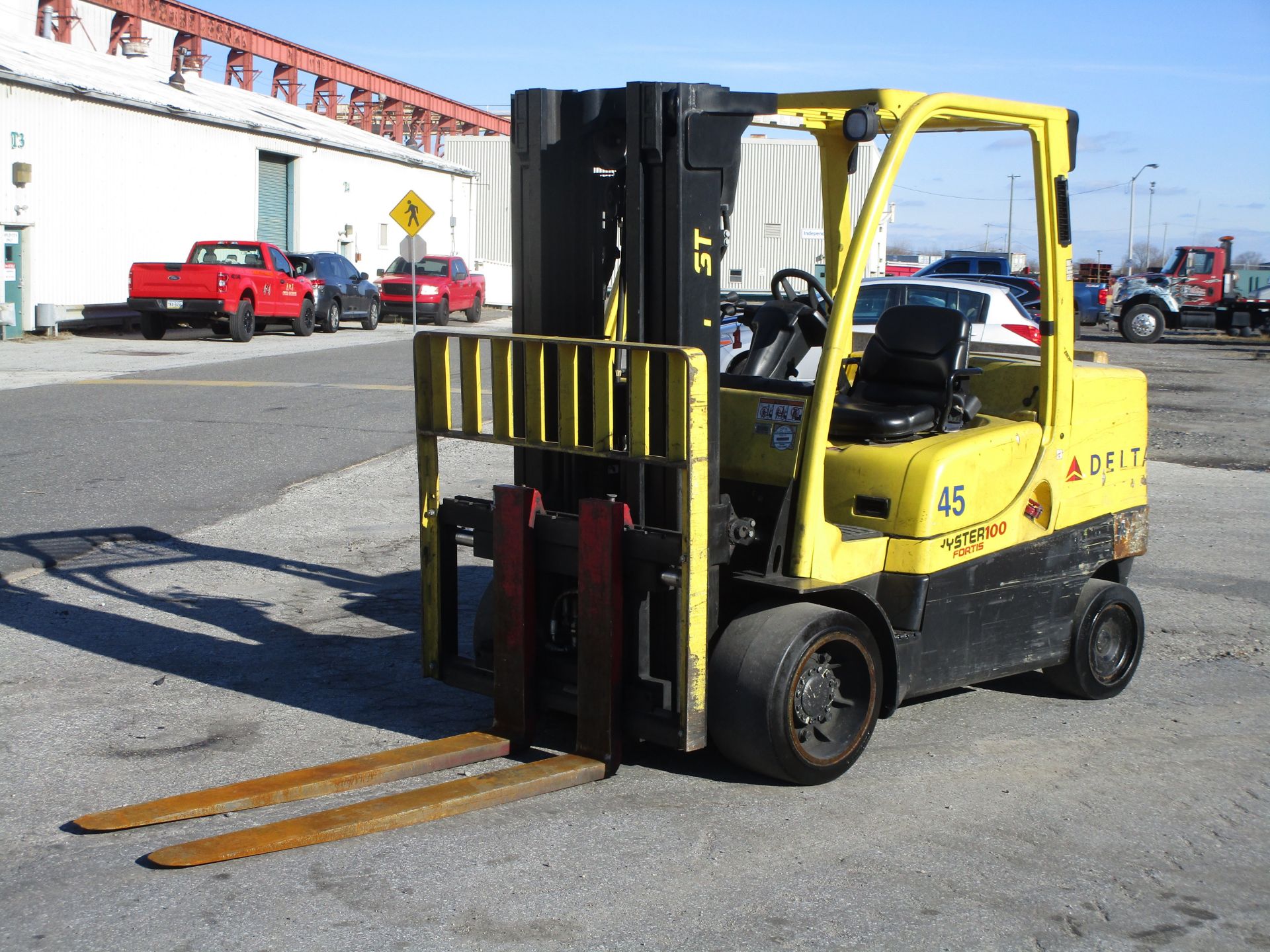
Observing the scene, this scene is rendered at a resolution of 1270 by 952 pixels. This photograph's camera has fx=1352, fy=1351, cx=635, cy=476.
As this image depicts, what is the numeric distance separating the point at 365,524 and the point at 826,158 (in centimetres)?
509

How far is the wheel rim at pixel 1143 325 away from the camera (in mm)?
37844

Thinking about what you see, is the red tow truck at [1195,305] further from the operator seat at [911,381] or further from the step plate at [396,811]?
the step plate at [396,811]

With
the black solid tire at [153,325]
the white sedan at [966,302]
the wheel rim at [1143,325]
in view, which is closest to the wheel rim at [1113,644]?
the white sedan at [966,302]

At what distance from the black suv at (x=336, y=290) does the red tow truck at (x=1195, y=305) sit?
68.3ft

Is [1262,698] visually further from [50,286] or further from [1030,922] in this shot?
[50,286]

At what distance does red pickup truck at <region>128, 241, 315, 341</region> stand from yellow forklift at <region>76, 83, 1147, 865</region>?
2325 centimetres

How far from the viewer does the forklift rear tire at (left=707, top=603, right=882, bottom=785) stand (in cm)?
463

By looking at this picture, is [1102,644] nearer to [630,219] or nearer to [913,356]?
[913,356]

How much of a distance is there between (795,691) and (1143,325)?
3638 centimetres

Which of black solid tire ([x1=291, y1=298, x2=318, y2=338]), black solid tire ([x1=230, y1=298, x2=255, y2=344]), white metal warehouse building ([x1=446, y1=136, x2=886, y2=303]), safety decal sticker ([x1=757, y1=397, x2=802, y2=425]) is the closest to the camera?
safety decal sticker ([x1=757, y1=397, x2=802, y2=425])

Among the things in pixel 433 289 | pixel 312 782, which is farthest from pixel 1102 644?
pixel 433 289

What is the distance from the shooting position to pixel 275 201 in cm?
4012

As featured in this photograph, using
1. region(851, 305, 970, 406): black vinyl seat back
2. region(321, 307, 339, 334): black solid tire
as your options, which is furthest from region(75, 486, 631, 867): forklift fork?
region(321, 307, 339, 334): black solid tire

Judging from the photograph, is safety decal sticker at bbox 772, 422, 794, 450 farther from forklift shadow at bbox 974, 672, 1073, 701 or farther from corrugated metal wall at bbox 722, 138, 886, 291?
corrugated metal wall at bbox 722, 138, 886, 291
